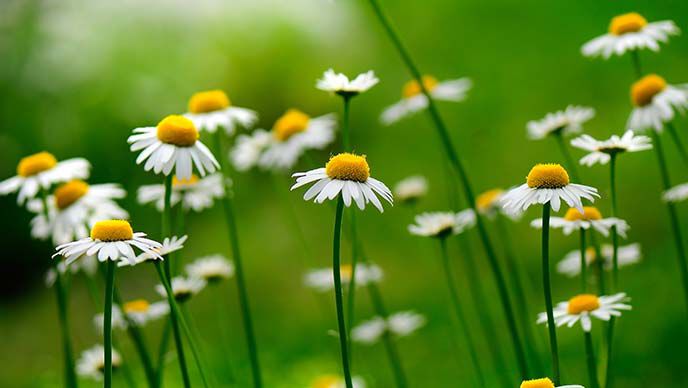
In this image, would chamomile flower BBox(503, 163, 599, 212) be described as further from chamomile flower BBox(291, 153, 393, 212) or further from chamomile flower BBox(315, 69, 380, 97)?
chamomile flower BBox(315, 69, 380, 97)

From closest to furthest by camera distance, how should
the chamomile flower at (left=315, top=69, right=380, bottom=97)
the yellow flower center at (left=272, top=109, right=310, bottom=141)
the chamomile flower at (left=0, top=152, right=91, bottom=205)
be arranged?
the chamomile flower at (left=315, top=69, right=380, bottom=97), the chamomile flower at (left=0, top=152, right=91, bottom=205), the yellow flower center at (left=272, top=109, right=310, bottom=141)

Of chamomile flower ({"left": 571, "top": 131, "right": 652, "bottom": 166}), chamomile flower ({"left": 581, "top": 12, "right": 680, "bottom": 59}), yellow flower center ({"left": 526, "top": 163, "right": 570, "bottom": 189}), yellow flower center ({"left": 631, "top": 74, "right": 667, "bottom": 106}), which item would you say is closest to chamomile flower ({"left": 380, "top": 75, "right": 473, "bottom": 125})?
chamomile flower ({"left": 581, "top": 12, "right": 680, "bottom": 59})

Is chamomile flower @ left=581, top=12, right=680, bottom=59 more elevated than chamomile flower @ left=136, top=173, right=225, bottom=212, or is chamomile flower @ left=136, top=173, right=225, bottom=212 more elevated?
chamomile flower @ left=581, top=12, right=680, bottom=59

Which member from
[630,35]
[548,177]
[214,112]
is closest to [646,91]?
[630,35]

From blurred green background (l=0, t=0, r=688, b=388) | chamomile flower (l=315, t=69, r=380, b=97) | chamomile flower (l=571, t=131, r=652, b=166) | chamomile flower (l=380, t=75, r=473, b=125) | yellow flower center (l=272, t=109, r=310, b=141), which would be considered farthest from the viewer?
blurred green background (l=0, t=0, r=688, b=388)

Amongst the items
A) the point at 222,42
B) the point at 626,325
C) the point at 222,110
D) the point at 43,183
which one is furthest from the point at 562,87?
the point at 43,183

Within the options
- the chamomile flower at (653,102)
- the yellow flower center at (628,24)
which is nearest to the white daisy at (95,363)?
the chamomile flower at (653,102)

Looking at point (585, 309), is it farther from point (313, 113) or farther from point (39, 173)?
point (313, 113)

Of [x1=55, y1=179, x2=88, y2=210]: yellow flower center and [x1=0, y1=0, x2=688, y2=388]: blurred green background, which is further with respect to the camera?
[x1=0, y1=0, x2=688, y2=388]: blurred green background

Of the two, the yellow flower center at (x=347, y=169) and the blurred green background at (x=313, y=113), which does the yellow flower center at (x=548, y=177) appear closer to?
the yellow flower center at (x=347, y=169)
